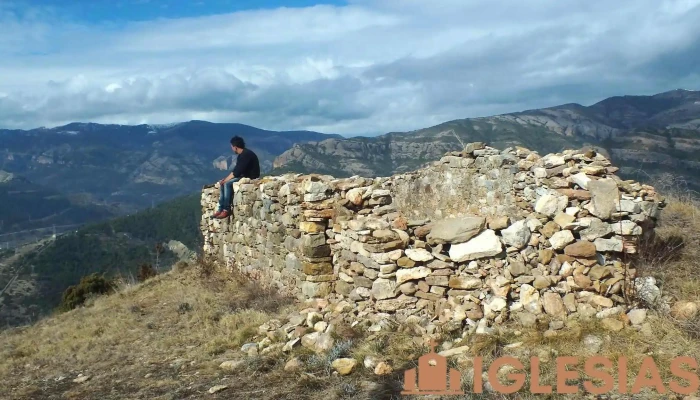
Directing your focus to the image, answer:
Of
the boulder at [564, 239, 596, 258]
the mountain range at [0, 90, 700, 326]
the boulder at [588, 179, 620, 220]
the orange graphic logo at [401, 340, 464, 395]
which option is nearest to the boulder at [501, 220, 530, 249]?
the boulder at [564, 239, 596, 258]

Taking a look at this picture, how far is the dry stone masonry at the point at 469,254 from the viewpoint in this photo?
17.1 ft

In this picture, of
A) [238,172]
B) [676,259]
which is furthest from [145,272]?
[676,259]

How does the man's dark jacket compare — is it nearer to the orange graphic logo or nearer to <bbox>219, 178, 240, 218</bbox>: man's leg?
<bbox>219, 178, 240, 218</bbox>: man's leg

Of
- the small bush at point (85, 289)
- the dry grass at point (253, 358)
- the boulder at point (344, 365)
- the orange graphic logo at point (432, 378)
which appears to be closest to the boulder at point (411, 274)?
the dry grass at point (253, 358)

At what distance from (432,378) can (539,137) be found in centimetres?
9626

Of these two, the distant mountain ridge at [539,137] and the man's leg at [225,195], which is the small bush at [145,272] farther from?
the distant mountain ridge at [539,137]

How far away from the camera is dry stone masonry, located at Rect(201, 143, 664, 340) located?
17.1 feet

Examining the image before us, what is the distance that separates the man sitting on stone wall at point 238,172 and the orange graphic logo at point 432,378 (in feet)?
22.6

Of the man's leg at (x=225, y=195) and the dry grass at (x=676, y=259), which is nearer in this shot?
the dry grass at (x=676, y=259)

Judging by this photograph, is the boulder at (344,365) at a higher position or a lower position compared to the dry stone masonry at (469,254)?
lower

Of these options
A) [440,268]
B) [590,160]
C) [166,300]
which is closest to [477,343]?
[440,268]

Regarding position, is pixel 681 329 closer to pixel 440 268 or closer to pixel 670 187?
pixel 440 268

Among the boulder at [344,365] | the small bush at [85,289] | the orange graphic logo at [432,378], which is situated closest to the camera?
the orange graphic logo at [432,378]

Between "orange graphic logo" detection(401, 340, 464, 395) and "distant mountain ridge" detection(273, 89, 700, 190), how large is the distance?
159ft
